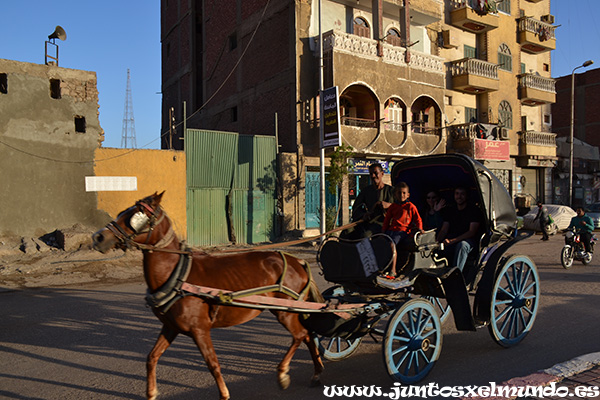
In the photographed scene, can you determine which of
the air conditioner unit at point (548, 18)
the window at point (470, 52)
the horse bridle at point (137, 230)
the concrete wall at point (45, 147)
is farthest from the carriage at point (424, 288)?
the air conditioner unit at point (548, 18)

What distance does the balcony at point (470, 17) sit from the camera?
26125 millimetres

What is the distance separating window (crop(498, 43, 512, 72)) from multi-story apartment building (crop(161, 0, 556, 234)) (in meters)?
0.09

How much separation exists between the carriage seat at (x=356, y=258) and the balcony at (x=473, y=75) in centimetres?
2325

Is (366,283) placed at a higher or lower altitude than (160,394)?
higher

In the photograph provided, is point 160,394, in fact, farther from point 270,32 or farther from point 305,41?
point 270,32

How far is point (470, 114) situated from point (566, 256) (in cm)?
1711

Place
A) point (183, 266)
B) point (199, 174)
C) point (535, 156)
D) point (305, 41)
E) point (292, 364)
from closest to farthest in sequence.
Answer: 1. point (183, 266)
2. point (292, 364)
3. point (199, 174)
4. point (305, 41)
5. point (535, 156)

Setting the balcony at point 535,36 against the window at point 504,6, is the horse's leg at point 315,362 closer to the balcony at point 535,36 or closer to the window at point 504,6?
the window at point 504,6

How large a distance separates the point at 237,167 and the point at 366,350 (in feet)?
45.3

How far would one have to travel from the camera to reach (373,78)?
20.9m

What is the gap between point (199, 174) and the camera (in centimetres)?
1764

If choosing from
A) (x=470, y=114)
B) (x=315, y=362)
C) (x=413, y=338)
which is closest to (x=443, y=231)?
(x=413, y=338)

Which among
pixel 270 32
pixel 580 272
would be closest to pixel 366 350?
pixel 580 272

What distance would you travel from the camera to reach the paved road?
439 cm
